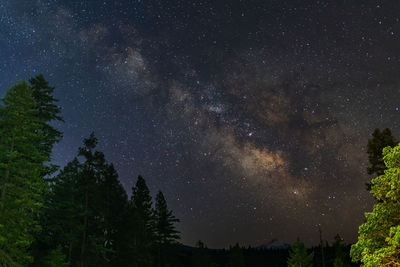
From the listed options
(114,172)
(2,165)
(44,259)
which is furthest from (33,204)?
(114,172)

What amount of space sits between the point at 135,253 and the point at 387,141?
31884mm

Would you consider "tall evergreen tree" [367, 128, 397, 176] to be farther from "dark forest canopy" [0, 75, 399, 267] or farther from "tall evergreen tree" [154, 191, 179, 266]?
"tall evergreen tree" [154, 191, 179, 266]

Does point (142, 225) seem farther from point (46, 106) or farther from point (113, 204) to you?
point (46, 106)

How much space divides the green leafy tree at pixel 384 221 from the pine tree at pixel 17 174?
16151mm

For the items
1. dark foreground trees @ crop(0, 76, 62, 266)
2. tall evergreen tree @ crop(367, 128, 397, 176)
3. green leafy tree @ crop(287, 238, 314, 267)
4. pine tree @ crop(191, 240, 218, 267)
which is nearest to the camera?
dark foreground trees @ crop(0, 76, 62, 266)

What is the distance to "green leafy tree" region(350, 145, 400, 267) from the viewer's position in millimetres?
12303

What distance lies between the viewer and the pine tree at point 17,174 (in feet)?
62.7

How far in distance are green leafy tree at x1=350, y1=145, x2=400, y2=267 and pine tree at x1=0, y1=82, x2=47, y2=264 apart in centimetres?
1615

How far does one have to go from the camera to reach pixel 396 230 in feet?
38.9

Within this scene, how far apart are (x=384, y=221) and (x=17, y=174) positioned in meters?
18.1

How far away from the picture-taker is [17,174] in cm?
2045

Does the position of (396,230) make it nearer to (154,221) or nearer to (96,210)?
(96,210)

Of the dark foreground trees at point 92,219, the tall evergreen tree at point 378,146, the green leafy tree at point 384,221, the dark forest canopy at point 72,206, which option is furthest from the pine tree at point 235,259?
the green leafy tree at point 384,221

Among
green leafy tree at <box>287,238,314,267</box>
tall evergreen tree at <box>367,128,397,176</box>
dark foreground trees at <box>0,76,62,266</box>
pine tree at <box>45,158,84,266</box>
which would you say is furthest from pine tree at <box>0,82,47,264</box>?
green leafy tree at <box>287,238,314,267</box>
